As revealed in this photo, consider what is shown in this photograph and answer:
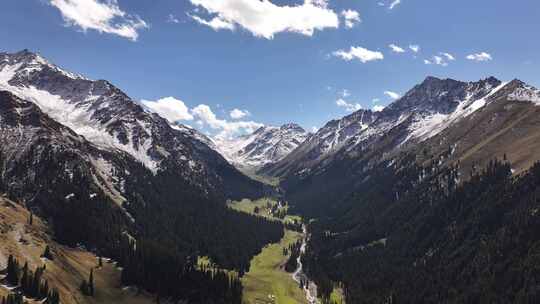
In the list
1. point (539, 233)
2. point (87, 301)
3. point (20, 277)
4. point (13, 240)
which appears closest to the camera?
point (20, 277)

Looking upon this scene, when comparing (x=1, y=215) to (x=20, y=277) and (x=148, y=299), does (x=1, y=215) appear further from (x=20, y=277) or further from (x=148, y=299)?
(x=148, y=299)

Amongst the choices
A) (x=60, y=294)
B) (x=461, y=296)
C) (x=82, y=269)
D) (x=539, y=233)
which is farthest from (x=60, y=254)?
(x=539, y=233)

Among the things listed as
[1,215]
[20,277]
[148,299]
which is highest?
[1,215]

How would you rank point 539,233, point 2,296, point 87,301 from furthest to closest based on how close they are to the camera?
point 539,233 → point 87,301 → point 2,296

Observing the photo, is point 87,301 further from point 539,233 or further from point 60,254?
point 539,233

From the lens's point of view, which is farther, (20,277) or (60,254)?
(60,254)

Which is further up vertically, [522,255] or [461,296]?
[522,255]
